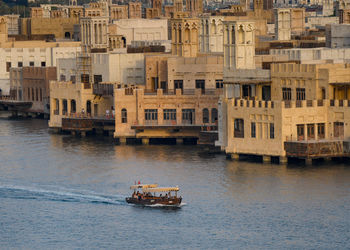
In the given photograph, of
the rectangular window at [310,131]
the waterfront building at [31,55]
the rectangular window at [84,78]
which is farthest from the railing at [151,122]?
the waterfront building at [31,55]

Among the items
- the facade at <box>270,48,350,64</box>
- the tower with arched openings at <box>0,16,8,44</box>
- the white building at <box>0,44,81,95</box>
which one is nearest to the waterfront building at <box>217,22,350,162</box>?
the facade at <box>270,48,350,64</box>

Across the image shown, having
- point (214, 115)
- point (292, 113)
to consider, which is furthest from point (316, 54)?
point (292, 113)

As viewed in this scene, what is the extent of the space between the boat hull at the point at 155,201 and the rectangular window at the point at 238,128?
1965 centimetres

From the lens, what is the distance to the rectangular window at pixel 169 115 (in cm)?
13462

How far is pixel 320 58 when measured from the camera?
5522 inches

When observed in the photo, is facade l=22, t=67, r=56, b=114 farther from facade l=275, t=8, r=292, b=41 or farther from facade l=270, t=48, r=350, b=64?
facade l=270, t=48, r=350, b=64

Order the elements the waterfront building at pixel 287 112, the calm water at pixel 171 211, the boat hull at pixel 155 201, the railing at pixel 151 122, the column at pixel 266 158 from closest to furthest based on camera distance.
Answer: the calm water at pixel 171 211, the boat hull at pixel 155 201, the waterfront building at pixel 287 112, the column at pixel 266 158, the railing at pixel 151 122

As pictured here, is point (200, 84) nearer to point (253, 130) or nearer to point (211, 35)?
point (253, 130)

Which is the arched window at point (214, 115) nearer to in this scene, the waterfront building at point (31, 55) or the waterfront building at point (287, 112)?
the waterfront building at point (287, 112)

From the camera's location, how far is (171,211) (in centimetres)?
9825

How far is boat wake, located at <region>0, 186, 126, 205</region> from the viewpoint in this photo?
102 metres

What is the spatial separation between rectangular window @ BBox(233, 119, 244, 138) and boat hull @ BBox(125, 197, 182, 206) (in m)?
19.6

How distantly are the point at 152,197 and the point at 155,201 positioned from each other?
493mm

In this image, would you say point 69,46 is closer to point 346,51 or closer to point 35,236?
point 346,51
